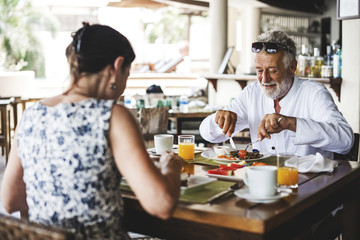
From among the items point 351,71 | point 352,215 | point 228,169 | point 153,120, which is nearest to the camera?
point 228,169

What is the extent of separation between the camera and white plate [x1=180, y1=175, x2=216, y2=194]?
1.77m

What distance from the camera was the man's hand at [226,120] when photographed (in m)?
2.72

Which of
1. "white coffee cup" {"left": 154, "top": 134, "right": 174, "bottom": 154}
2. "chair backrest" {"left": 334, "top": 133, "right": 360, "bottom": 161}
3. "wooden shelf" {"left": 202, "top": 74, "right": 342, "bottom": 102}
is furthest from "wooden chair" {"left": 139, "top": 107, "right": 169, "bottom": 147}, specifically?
"chair backrest" {"left": 334, "top": 133, "right": 360, "bottom": 161}

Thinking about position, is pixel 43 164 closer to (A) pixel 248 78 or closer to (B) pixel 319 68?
(B) pixel 319 68

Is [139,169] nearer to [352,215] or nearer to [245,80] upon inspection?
[352,215]

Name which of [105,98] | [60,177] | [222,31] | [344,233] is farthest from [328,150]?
[222,31]

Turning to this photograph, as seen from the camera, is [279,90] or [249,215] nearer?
Answer: [249,215]

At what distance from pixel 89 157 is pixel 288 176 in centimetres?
77

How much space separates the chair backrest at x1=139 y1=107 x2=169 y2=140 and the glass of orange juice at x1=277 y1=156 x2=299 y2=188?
2999mm

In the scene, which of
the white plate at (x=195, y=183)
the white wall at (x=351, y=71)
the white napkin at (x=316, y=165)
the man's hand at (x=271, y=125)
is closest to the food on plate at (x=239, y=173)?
the white plate at (x=195, y=183)

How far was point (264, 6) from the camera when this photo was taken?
1073 cm

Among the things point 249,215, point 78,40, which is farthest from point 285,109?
point 78,40

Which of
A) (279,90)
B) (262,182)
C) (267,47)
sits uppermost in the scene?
(267,47)

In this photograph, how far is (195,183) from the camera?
186cm
